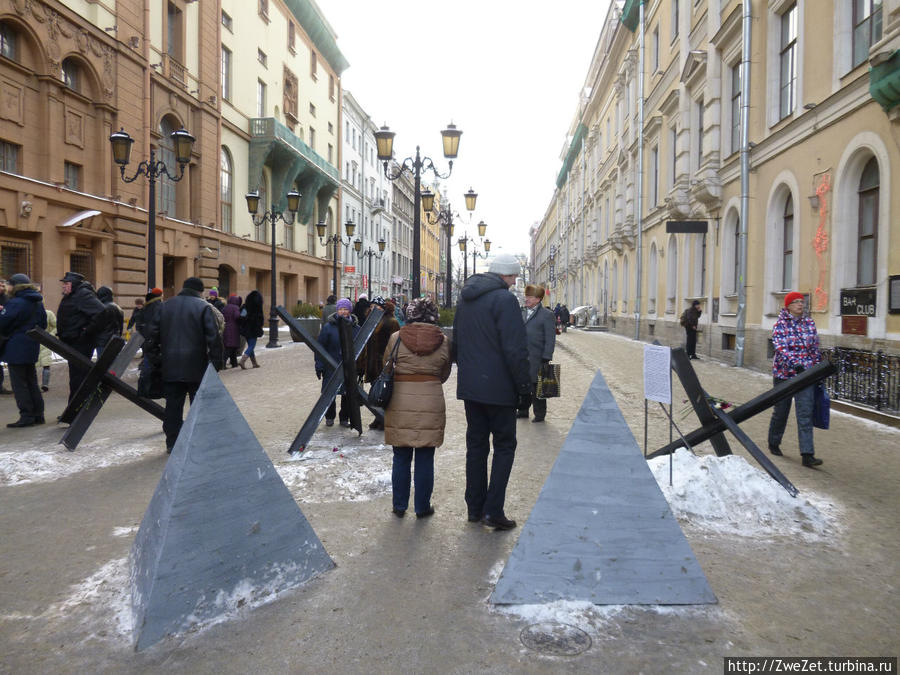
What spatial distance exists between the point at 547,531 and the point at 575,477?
30 cm

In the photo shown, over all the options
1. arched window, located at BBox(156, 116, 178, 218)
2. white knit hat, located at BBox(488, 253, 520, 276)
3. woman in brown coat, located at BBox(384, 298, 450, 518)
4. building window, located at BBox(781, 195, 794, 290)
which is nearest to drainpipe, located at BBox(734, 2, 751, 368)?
building window, located at BBox(781, 195, 794, 290)

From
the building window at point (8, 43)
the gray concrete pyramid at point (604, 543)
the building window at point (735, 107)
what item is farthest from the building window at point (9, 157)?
the building window at point (735, 107)

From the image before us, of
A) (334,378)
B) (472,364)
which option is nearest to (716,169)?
(334,378)

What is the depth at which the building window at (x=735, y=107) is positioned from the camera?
17.2m

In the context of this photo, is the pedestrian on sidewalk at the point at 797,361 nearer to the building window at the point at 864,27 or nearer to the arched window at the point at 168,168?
the building window at the point at 864,27

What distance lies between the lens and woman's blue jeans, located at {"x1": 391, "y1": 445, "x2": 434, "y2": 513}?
4.52 m

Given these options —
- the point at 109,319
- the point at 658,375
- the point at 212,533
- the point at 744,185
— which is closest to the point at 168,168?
the point at 109,319

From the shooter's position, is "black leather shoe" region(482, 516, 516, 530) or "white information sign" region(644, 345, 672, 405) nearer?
"black leather shoe" region(482, 516, 516, 530)

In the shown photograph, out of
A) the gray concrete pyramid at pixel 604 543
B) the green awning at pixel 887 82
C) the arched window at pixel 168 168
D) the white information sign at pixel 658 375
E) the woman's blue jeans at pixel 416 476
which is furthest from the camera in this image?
the arched window at pixel 168 168

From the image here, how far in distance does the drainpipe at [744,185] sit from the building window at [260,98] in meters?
23.4

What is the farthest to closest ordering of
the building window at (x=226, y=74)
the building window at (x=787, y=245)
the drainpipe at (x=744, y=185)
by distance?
the building window at (x=226, y=74)
the drainpipe at (x=744, y=185)
the building window at (x=787, y=245)

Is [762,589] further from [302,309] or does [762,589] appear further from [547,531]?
[302,309]

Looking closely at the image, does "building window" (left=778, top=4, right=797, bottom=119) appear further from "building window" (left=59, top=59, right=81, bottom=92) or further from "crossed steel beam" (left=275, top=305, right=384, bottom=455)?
"building window" (left=59, top=59, right=81, bottom=92)

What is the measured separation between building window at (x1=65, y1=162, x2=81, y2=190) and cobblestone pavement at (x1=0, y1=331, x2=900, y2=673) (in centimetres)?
1478
